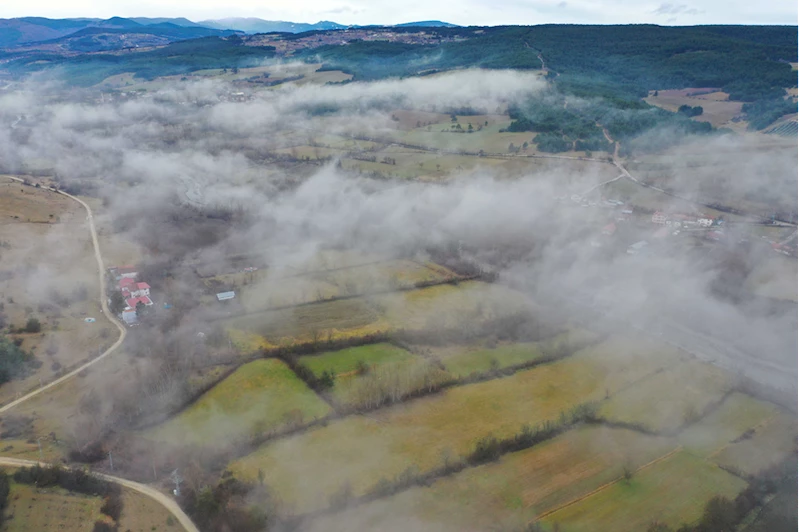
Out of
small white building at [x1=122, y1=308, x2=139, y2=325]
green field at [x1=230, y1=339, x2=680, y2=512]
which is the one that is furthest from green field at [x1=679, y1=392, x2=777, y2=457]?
small white building at [x1=122, y1=308, x2=139, y2=325]

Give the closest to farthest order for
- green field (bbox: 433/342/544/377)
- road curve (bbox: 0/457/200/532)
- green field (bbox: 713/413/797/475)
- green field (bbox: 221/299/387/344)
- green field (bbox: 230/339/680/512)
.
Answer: road curve (bbox: 0/457/200/532) < green field (bbox: 230/339/680/512) < green field (bbox: 713/413/797/475) < green field (bbox: 433/342/544/377) < green field (bbox: 221/299/387/344)

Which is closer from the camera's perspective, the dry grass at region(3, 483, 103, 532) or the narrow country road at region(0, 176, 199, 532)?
the dry grass at region(3, 483, 103, 532)

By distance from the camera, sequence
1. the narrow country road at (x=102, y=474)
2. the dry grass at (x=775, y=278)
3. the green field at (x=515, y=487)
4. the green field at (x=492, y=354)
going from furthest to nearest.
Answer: the dry grass at (x=775, y=278), the green field at (x=492, y=354), the narrow country road at (x=102, y=474), the green field at (x=515, y=487)

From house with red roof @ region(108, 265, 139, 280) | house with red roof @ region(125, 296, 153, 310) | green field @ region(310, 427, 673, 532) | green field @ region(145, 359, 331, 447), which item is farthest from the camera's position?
house with red roof @ region(108, 265, 139, 280)

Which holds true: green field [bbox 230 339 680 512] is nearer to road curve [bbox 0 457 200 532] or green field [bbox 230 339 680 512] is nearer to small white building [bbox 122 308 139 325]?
road curve [bbox 0 457 200 532]

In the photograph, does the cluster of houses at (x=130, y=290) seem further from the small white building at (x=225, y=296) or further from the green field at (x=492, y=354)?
the green field at (x=492, y=354)

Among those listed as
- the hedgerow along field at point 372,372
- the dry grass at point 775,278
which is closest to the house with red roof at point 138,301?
→ the hedgerow along field at point 372,372

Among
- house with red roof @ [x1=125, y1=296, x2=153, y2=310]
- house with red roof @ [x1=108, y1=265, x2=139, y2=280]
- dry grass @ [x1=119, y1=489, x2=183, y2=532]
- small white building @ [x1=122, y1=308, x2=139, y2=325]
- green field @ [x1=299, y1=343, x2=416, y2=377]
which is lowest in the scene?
dry grass @ [x1=119, y1=489, x2=183, y2=532]

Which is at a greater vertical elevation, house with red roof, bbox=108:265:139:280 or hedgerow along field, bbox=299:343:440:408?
house with red roof, bbox=108:265:139:280
